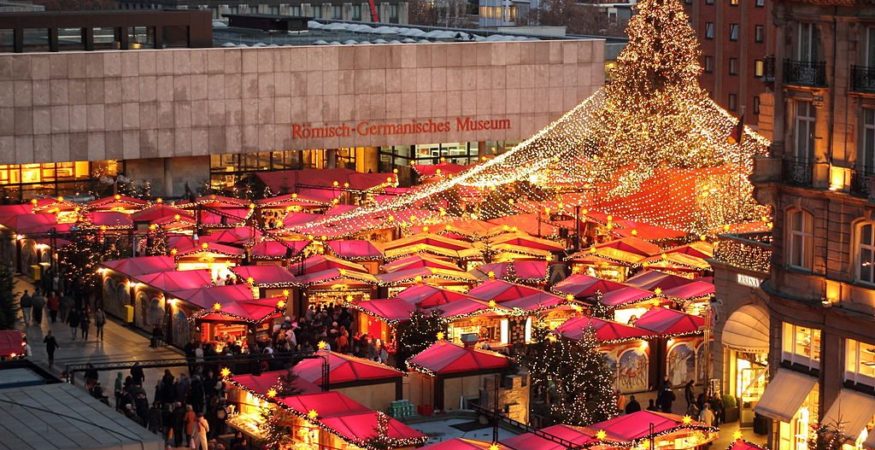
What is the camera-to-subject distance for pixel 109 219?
68.8m

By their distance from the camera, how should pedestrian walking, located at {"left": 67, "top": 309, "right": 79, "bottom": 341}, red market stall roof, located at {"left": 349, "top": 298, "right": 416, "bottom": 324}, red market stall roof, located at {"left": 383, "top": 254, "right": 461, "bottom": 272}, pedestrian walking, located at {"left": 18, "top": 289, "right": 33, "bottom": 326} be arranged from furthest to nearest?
red market stall roof, located at {"left": 383, "top": 254, "right": 461, "bottom": 272}
pedestrian walking, located at {"left": 18, "top": 289, "right": 33, "bottom": 326}
pedestrian walking, located at {"left": 67, "top": 309, "right": 79, "bottom": 341}
red market stall roof, located at {"left": 349, "top": 298, "right": 416, "bottom": 324}

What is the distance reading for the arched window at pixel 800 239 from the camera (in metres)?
42.5

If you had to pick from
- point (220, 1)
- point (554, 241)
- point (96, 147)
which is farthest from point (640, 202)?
point (220, 1)

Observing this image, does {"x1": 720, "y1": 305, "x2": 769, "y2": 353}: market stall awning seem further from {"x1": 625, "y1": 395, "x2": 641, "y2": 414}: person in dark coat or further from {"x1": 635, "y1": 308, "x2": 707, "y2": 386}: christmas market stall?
{"x1": 635, "y1": 308, "x2": 707, "y2": 386}: christmas market stall

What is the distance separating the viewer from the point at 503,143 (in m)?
92.7

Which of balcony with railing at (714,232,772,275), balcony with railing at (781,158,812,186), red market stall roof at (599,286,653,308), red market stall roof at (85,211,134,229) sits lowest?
red market stall roof at (599,286,653,308)

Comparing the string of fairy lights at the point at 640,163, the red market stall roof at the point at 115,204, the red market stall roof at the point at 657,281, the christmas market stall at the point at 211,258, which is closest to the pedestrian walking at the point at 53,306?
the christmas market stall at the point at 211,258

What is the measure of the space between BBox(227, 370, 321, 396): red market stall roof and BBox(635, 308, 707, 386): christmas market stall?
34.6ft

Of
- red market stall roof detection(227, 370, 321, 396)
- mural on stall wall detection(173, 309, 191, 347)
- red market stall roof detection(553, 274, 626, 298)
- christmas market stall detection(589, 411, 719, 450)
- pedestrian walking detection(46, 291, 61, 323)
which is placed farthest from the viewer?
pedestrian walking detection(46, 291, 61, 323)

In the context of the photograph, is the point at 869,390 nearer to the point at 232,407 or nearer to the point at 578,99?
the point at 232,407

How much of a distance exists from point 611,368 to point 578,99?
44.4 meters

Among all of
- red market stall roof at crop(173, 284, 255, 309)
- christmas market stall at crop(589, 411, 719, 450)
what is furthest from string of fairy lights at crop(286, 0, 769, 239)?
christmas market stall at crop(589, 411, 719, 450)

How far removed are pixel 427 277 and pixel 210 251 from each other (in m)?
7.60

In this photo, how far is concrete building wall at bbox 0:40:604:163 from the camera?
82812 millimetres
